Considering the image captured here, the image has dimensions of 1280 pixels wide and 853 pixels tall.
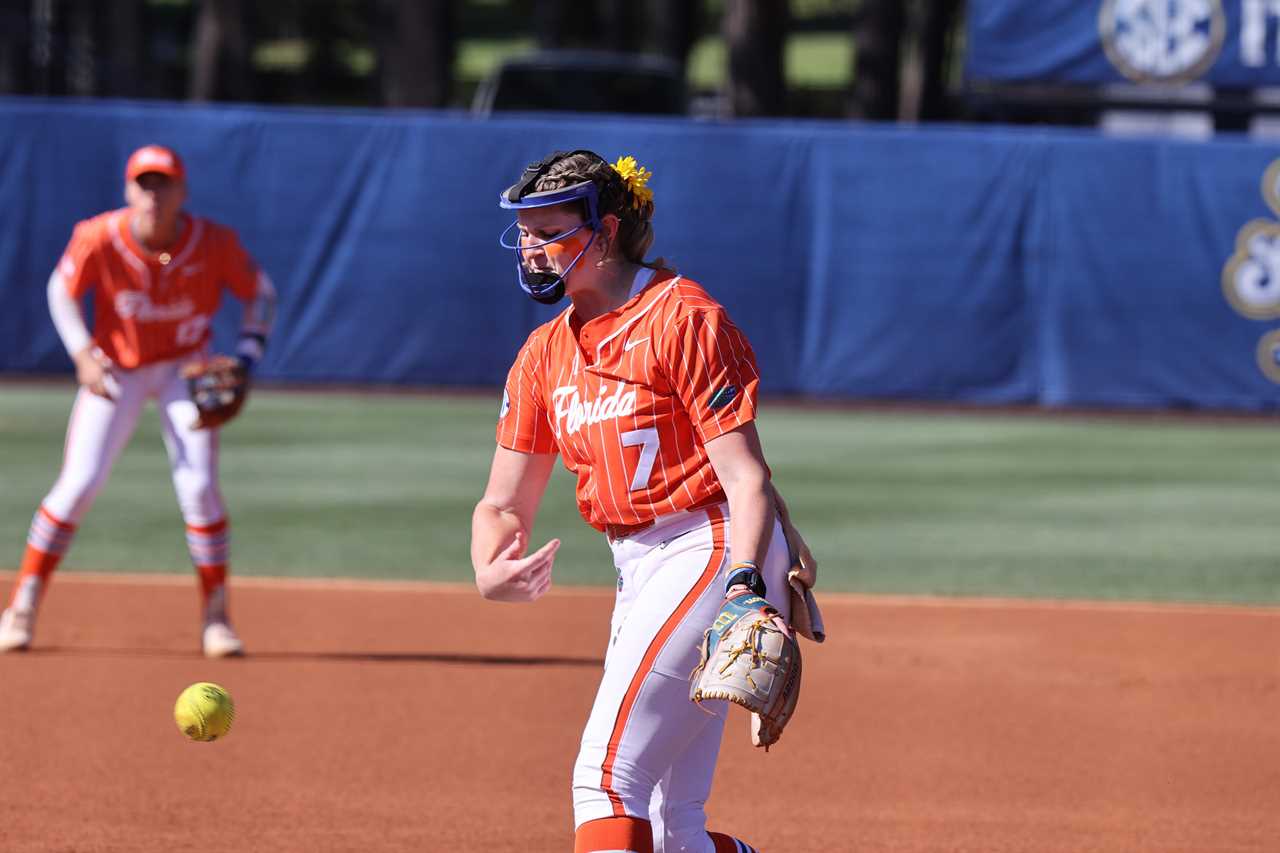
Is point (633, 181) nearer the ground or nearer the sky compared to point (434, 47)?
nearer the sky

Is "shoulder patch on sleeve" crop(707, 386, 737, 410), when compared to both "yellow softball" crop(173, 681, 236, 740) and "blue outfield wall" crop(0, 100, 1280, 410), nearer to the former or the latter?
"yellow softball" crop(173, 681, 236, 740)

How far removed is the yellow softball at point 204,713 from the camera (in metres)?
6.36

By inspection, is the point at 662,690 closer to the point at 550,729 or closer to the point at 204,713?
the point at 204,713

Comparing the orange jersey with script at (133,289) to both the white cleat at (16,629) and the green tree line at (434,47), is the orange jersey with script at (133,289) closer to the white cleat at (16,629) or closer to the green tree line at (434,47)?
the white cleat at (16,629)

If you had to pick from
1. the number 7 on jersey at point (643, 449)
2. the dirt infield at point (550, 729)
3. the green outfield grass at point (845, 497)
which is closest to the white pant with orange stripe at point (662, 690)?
the number 7 on jersey at point (643, 449)

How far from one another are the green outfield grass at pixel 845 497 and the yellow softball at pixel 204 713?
533cm

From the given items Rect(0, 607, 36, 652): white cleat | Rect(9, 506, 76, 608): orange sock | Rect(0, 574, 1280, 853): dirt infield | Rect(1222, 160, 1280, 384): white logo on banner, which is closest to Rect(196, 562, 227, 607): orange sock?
Rect(0, 574, 1280, 853): dirt infield

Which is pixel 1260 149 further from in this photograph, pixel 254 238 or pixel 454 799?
pixel 454 799

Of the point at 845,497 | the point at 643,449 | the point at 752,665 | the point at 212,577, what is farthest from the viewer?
the point at 845,497

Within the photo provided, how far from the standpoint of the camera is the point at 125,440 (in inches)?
359

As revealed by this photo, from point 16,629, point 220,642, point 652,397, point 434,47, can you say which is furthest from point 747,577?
point 434,47

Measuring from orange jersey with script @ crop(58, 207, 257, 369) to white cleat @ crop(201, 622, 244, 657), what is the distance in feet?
4.31

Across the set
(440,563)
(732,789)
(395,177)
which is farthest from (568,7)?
(732,789)

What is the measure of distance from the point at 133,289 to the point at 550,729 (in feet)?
9.75
